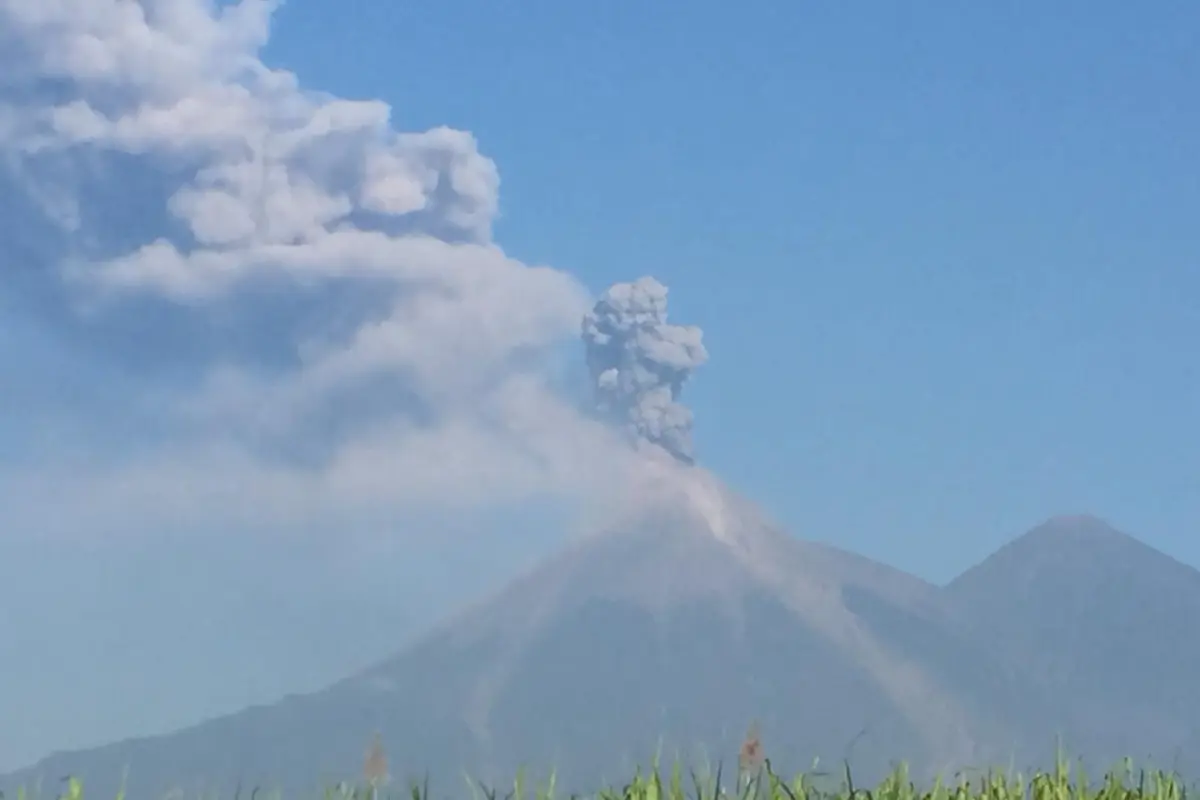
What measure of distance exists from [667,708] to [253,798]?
259cm

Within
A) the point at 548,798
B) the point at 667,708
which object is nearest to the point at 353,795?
the point at 548,798

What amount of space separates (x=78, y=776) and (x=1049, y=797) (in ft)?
20.2

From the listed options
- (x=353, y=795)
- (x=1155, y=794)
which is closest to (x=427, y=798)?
(x=353, y=795)

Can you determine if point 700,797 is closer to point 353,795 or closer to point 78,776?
point 353,795

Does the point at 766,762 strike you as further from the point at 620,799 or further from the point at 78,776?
the point at 78,776

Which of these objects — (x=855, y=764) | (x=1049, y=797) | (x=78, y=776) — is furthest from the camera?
(x=855, y=764)

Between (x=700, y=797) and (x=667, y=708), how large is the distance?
57cm

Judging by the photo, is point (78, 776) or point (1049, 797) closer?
point (78, 776)

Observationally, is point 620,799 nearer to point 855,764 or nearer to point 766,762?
point 766,762

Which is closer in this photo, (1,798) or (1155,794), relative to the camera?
(1,798)

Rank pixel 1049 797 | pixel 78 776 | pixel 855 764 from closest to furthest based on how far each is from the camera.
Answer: pixel 78 776, pixel 1049 797, pixel 855 764

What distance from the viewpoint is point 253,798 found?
9289 millimetres

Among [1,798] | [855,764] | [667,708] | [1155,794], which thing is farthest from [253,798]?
[1155,794]

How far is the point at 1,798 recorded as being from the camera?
9641 millimetres
